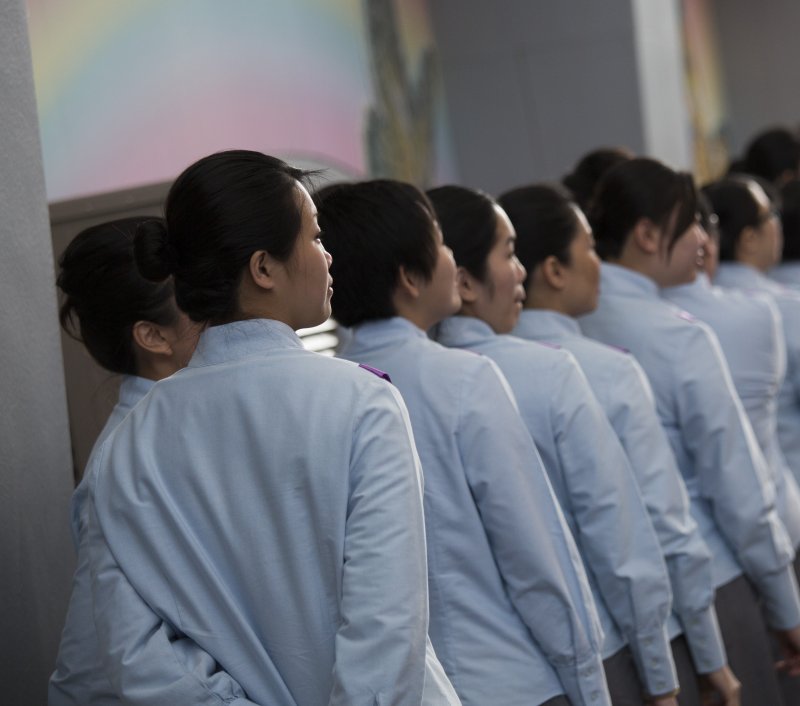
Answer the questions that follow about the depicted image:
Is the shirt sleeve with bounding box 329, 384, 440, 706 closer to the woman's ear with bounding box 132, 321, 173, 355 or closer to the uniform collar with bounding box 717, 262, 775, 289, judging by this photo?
the woman's ear with bounding box 132, 321, 173, 355

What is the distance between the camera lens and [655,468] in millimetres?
2531

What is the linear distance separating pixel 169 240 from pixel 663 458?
4.05 ft

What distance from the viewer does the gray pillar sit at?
6.01 m

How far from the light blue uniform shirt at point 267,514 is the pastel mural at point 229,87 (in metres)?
1.27

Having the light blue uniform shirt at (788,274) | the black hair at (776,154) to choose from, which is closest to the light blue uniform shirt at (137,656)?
the light blue uniform shirt at (788,274)

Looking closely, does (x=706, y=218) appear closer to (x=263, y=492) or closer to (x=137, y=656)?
(x=263, y=492)

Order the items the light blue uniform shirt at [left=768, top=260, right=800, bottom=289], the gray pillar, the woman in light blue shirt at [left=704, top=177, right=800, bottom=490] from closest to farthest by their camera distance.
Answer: the woman in light blue shirt at [left=704, top=177, right=800, bottom=490] → the light blue uniform shirt at [left=768, top=260, right=800, bottom=289] → the gray pillar

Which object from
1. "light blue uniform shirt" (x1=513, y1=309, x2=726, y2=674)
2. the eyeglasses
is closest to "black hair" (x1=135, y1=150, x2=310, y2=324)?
"light blue uniform shirt" (x1=513, y1=309, x2=726, y2=674)

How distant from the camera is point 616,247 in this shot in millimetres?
3051

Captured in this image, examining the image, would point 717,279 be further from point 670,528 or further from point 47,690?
point 47,690

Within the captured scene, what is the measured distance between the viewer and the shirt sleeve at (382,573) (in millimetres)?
1517

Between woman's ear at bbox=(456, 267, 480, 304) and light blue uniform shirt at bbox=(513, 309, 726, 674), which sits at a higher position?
woman's ear at bbox=(456, 267, 480, 304)

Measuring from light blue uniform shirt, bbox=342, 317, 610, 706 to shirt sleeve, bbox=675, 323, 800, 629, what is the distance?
74 centimetres

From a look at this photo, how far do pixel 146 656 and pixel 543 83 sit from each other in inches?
193
